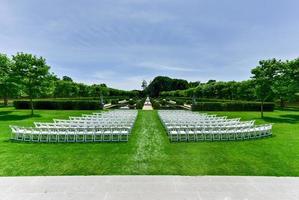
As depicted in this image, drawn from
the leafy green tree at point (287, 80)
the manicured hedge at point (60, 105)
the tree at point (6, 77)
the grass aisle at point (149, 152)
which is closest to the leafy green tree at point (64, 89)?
the manicured hedge at point (60, 105)

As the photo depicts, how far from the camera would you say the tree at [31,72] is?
78.9ft

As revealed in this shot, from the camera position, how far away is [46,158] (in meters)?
8.16

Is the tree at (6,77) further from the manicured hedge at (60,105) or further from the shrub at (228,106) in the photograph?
the shrub at (228,106)

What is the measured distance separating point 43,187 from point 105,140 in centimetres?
577

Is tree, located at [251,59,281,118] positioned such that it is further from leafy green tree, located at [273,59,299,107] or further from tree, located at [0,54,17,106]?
tree, located at [0,54,17,106]

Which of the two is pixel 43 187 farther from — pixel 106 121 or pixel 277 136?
pixel 277 136

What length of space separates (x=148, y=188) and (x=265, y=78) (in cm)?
2169

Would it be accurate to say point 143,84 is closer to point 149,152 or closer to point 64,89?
point 64,89

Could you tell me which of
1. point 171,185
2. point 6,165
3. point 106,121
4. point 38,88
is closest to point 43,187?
point 6,165

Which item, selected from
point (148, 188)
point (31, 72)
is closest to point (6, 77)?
point (31, 72)

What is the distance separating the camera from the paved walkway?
200 inches

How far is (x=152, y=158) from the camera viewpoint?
8148 mm

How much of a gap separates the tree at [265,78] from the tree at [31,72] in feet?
72.2

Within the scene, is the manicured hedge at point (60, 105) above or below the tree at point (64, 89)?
below
